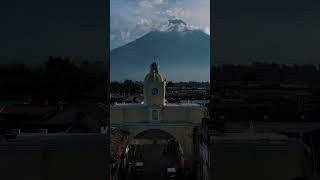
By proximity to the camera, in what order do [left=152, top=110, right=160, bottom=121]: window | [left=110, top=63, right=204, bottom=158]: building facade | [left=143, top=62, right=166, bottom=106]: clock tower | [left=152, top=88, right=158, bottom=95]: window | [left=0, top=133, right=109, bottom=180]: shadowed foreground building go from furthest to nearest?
[left=152, top=88, right=158, bottom=95]: window < [left=143, top=62, right=166, bottom=106]: clock tower < [left=152, top=110, right=160, bottom=121]: window < [left=110, top=63, right=204, bottom=158]: building facade < [left=0, top=133, right=109, bottom=180]: shadowed foreground building

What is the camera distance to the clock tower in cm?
1526

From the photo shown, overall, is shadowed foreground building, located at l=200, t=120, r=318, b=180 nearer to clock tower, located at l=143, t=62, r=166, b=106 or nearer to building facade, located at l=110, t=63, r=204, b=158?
building facade, located at l=110, t=63, r=204, b=158

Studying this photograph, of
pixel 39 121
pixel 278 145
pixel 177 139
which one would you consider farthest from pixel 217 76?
pixel 177 139

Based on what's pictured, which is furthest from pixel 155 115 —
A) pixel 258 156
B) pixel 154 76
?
pixel 258 156

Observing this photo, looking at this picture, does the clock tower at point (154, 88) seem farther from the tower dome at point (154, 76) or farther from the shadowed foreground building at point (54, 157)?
Answer: the shadowed foreground building at point (54, 157)

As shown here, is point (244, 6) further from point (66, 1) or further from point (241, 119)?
point (66, 1)

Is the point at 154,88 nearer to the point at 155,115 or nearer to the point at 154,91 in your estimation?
the point at 154,91

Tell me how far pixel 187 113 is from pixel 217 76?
31.7ft

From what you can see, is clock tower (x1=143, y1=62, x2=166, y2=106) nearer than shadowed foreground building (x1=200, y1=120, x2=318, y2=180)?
No

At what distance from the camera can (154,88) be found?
15.4 m

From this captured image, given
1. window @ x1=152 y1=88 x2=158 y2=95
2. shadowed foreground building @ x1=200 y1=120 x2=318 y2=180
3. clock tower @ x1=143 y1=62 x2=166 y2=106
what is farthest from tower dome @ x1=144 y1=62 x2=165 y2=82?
shadowed foreground building @ x1=200 y1=120 x2=318 y2=180

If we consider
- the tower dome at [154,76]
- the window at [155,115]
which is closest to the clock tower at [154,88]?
the tower dome at [154,76]

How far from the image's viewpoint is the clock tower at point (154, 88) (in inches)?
601

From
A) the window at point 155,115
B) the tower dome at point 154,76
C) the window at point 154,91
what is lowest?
the window at point 155,115
